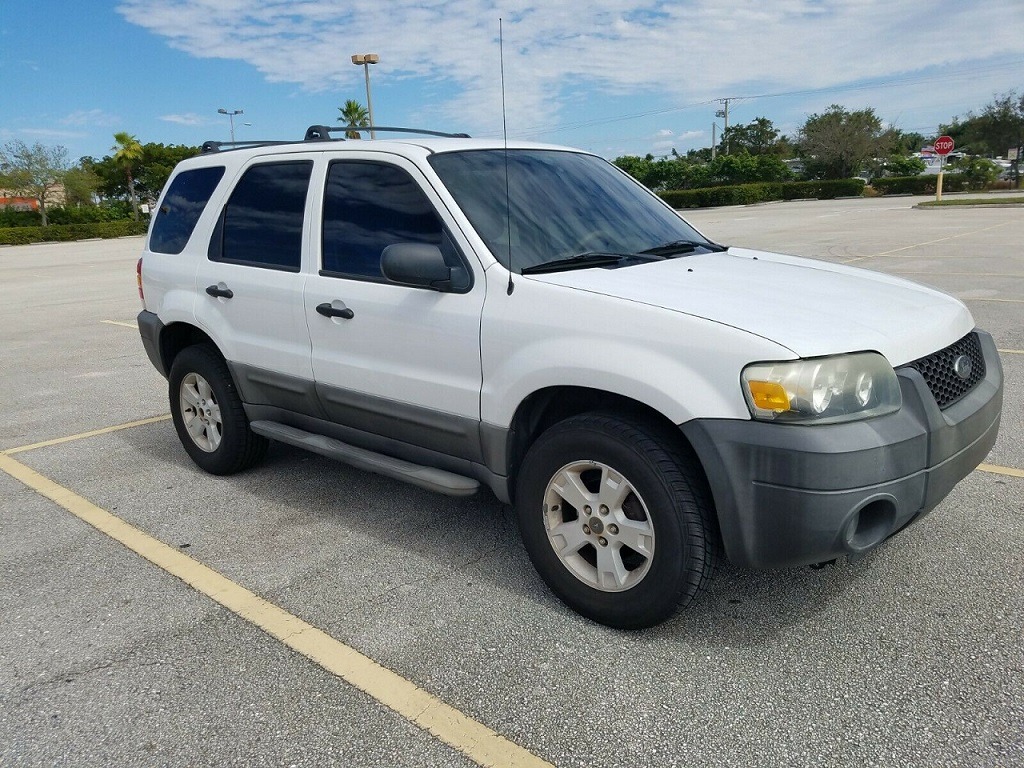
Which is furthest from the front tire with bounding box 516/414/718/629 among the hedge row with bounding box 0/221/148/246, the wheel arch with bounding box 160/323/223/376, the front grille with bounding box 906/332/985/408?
the hedge row with bounding box 0/221/148/246

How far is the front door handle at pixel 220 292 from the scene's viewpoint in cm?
448

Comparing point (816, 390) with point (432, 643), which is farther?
point (432, 643)

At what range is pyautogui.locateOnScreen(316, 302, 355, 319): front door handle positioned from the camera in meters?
3.78

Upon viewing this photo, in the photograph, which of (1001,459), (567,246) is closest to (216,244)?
(567,246)

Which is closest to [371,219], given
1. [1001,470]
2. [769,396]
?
[769,396]

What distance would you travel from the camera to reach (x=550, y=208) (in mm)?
3654

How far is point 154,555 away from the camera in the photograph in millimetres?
3902

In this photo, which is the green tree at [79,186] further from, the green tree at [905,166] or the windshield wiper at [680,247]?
the windshield wiper at [680,247]

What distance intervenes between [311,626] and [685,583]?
144 cm

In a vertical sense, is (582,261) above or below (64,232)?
above

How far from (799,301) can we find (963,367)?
71 cm

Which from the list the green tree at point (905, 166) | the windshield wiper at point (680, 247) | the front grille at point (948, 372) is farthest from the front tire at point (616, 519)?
the green tree at point (905, 166)

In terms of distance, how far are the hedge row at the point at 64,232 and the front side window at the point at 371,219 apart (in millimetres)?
53736

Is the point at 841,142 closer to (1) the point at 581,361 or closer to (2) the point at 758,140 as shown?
(2) the point at 758,140
